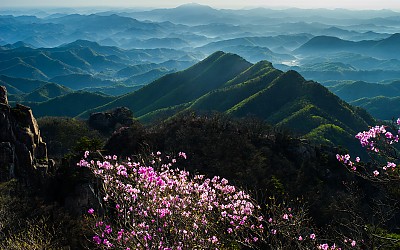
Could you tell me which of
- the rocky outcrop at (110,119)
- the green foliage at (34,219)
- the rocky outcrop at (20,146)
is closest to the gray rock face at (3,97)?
the rocky outcrop at (20,146)

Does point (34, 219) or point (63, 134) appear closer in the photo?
point (34, 219)

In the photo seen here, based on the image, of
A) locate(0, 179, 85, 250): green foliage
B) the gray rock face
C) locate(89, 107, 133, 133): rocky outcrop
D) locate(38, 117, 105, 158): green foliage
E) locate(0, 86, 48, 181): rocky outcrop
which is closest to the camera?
locate(0, 179, 85, 250): green foliage

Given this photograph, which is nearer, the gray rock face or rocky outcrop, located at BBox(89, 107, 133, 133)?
the gray rock face

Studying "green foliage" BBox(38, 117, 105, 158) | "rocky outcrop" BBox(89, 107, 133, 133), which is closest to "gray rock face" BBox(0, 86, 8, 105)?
"green foliage" BBox(38, 117, 105, 158)

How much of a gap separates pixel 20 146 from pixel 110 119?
7332 centimetres

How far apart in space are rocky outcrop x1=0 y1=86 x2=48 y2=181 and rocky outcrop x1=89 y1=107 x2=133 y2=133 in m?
60.9

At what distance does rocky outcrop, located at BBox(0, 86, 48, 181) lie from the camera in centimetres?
4684

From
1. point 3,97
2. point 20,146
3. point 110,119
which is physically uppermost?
point 3,97

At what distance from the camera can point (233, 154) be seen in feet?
225

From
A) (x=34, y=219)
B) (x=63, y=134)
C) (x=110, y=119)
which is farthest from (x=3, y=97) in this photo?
(x=63, y=134)

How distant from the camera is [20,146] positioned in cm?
4981

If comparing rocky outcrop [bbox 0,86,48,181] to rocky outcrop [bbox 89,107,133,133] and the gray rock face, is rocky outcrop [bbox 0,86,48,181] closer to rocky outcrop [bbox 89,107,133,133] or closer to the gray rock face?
the gray rock face

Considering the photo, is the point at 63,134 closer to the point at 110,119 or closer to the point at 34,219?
the point at 110,119

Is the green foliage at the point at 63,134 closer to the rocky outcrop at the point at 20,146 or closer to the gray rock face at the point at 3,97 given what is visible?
the gray rock face at the point at 3,97
